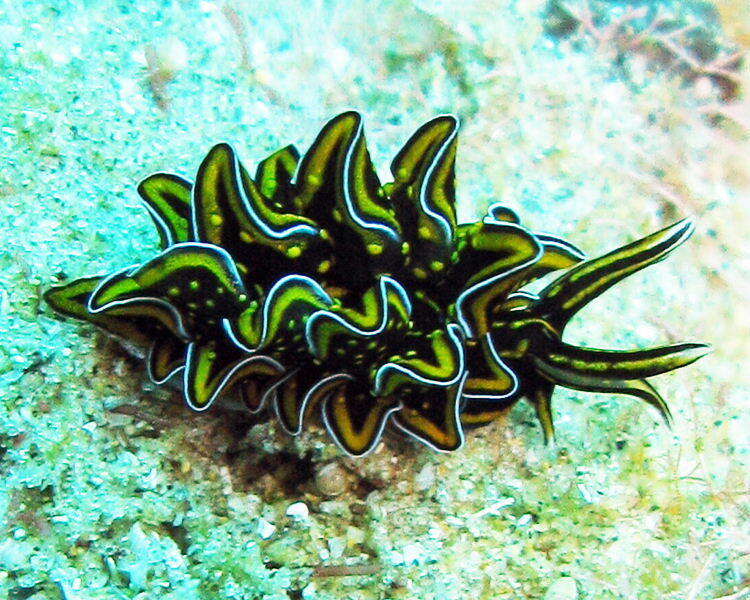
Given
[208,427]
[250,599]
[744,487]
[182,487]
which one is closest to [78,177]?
[208,427]

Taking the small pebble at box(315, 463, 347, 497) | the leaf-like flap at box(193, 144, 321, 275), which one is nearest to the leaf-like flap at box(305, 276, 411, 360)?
the leaf-like flap at box(193, 144, 321, 275)

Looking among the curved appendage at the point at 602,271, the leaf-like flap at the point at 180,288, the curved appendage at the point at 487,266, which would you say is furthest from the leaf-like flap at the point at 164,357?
the curved appendage at the point at 602,271

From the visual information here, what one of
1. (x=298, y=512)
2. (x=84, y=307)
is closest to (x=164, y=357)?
(x=84, y=307)

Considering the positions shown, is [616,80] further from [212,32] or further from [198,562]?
[198,562]

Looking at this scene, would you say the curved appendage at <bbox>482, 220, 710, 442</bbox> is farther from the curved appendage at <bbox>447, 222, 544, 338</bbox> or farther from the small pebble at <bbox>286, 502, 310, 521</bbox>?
the small pebble at <bbox>286, 502, 310, 521</bbox>

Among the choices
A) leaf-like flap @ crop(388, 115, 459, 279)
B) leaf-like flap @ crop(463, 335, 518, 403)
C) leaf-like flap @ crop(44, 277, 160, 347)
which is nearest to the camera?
leaf-like flap @ crop(388, 115, 459, 279)

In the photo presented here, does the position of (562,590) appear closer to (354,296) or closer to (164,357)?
(354,296)

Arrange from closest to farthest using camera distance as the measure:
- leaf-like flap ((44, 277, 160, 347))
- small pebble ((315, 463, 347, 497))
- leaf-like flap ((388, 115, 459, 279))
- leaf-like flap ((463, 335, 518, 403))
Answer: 1. leaf-like flap ((388, 115, 459, 279))
2. leaf-like flap ((44, 277, 160, 347))
3. leaf-like flap ((463, 335, 518, 403))
4. small pebble ((315, 463, 347, 497))

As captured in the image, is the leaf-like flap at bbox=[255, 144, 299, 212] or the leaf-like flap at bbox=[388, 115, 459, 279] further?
the leaf-like flap at bbox=[255, 144, 299, 212]
